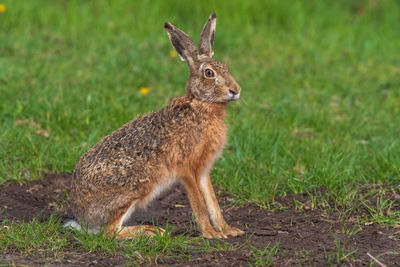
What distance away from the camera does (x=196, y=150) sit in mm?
4695

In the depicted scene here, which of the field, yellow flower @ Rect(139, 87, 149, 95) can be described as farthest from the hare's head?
yellow flower @ Rect(139, 87, 149, 95)

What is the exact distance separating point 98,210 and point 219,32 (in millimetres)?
5420

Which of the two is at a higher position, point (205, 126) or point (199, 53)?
point (199, 53)

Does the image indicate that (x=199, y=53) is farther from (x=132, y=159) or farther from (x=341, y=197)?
(x=341, y=197)

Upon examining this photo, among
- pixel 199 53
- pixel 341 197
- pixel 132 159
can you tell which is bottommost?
pixel 341 197


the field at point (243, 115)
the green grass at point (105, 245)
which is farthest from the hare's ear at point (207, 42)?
the green grass at point (105, 245)

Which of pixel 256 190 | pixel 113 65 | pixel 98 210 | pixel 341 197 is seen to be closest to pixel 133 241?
pixel 98 210

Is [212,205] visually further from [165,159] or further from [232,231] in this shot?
[165,159]

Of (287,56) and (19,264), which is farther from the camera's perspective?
(287,56)

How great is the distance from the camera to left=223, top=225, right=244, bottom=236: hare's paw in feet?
15.5

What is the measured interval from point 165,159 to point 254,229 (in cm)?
82

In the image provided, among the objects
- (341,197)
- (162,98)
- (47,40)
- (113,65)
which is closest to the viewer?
(341,197)

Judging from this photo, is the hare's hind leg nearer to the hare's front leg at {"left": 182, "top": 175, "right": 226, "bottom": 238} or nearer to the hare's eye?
the hare's front leg at {"left": 182, "top": 175, "right": 226, "bottom": 238}

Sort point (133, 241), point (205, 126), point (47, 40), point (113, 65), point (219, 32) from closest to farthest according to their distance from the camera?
point (133, 241)
point (205, 126)
point (113, 65)
point (47, 40)
point (219, 32)
